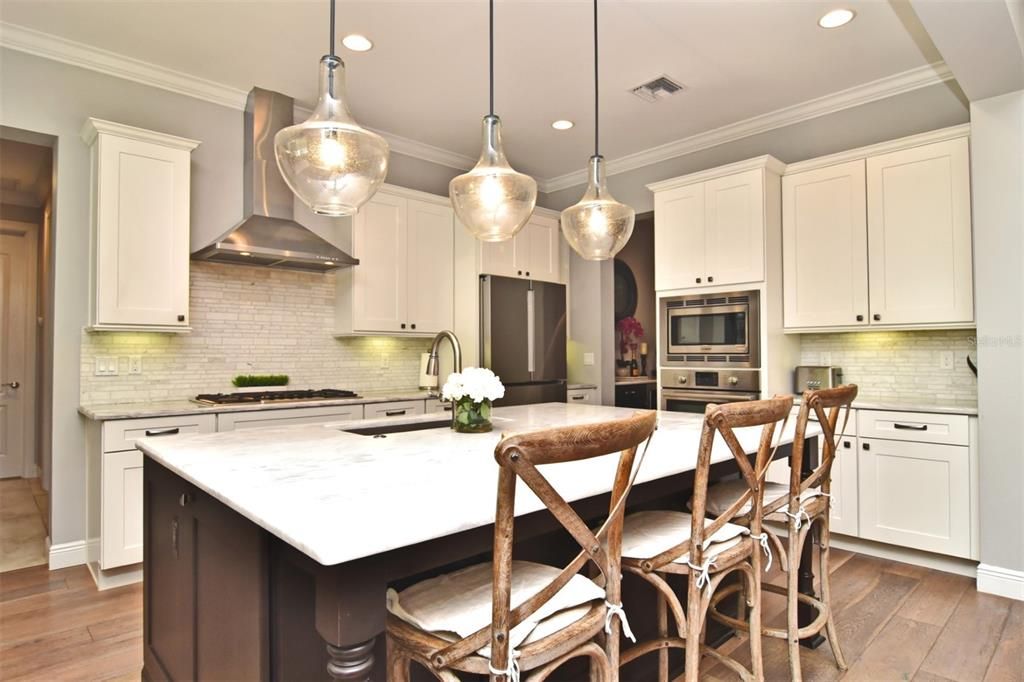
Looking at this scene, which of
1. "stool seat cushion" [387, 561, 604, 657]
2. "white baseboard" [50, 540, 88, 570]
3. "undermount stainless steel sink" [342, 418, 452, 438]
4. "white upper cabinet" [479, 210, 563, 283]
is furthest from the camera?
"white upper cabinet" [479, 210, 563, 283]

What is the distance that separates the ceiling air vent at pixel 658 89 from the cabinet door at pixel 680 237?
695 millimetres

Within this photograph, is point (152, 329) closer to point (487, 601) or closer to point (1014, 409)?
point (487, 601)

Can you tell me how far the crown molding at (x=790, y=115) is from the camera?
3.53 m

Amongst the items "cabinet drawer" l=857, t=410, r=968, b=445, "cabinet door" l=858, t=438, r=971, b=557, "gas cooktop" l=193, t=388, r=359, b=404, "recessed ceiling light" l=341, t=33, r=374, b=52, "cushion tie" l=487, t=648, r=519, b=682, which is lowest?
"cabinet door" l=858, t=438, r=971, b=557

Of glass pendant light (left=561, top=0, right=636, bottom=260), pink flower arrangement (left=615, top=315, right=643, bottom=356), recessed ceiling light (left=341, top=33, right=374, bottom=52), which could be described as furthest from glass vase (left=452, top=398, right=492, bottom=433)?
pink flower arrangement (left=615, top=315, right=643, bottom=356)

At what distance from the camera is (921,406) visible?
3213mm

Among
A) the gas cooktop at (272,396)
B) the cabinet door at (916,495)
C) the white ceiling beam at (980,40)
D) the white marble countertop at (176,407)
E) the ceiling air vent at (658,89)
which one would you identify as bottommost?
the cabinet door at (916,495)

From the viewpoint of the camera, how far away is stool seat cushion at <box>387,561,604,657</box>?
42.9 inches

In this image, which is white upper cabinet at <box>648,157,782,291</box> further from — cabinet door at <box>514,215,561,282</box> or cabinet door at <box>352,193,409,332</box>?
cabinet door at <box>352,193,409,332</box>

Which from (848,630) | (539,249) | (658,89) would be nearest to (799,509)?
(848,630)

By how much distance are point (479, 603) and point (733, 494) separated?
1.25 m

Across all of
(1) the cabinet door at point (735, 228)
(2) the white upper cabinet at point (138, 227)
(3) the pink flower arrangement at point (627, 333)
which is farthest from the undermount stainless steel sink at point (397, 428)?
(3) the pink flower arrangement at point (627, 333)

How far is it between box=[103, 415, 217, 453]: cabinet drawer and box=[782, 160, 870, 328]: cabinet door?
3630mm

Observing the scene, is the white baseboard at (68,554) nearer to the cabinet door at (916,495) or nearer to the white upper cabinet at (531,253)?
the white upper cabinet at (531,253)
